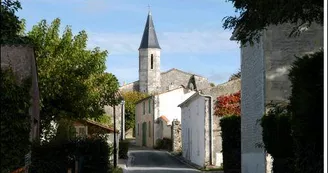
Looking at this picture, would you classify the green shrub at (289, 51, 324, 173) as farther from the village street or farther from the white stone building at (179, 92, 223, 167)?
the white stone building at (179, 92, 223, 167)

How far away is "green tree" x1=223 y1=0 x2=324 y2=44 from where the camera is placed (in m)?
13.1

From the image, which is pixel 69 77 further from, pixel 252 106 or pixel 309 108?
pixel 309 108

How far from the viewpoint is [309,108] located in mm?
10297

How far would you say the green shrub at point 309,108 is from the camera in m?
10.2

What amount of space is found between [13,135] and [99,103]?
71.6 ft

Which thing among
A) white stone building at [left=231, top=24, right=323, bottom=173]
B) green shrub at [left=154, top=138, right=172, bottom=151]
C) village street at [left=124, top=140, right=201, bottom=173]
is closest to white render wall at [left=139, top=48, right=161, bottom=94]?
green shrub at [left=154, top=138, right=172, bottom=151]

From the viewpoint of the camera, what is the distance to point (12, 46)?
42.8ft

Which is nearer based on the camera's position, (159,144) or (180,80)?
(159,144)

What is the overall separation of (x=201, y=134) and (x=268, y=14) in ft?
89.5

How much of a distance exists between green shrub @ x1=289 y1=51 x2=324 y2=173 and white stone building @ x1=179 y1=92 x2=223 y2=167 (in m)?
26.8

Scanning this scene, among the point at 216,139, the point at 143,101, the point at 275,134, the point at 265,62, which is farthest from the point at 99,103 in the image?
the point at 143,101

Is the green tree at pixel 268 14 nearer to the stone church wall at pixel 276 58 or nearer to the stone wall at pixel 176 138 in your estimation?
the stone church wall at pixel 276 58

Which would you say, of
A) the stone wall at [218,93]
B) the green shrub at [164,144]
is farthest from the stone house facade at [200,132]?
the green shrub at [164,144]

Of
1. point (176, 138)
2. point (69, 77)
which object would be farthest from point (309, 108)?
point (176, 138)
